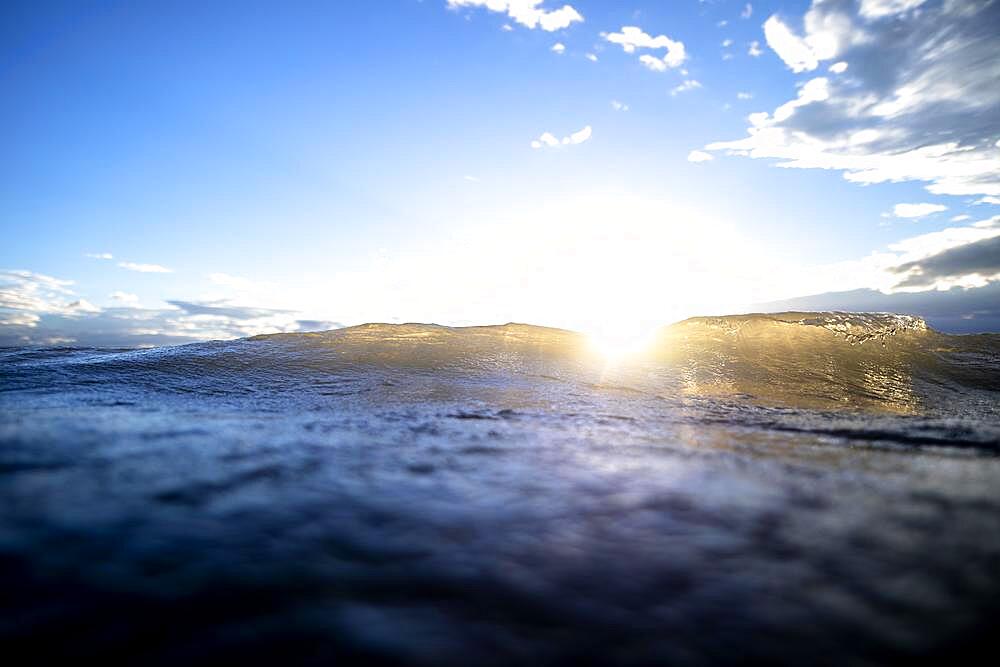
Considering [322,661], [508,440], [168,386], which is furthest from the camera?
[168,386]

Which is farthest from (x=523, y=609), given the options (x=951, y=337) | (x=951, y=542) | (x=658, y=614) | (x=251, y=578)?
(x=951, y=337)

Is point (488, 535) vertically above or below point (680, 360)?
below

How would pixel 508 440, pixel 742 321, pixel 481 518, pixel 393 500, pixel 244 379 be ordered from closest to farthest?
pixel 481 518
pixel 393 500
pixel 508 440
pixel 244 379
pixel 742 321

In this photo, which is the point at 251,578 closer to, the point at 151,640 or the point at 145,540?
the point at 151,640

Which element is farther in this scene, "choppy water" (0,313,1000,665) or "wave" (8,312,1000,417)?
"wave" (8,312,1000,417)

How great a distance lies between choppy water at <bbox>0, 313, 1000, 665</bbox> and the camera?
95cm

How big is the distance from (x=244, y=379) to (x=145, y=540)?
4341mm

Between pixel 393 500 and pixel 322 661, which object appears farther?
pixel 393 500

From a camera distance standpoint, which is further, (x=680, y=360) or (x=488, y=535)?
(x=680, y=360)

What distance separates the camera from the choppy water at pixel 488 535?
95 cm

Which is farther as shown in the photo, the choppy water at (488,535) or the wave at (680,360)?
the wave at (680,360)

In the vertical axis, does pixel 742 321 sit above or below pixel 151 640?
above

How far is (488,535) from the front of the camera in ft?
4.75

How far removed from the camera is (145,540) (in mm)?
1362
